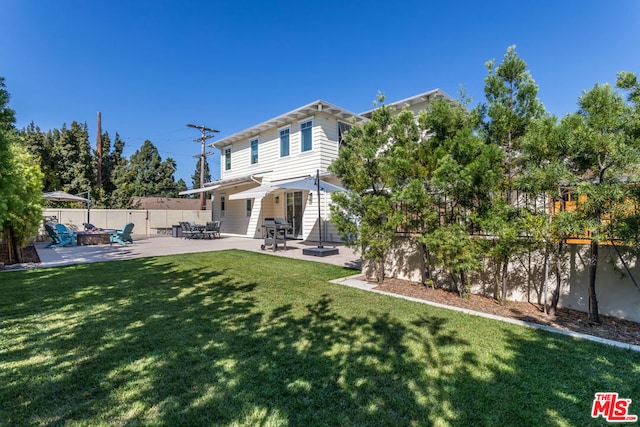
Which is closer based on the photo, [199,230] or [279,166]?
[279,166]

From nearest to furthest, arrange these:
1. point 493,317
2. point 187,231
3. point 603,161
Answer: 1. point 603,161
2. point 493,317
3. point 187,231

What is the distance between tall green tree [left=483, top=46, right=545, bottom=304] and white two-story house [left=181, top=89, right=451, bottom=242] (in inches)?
281

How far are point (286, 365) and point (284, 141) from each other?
1411cm

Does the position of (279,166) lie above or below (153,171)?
below

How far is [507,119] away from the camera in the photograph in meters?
4.86

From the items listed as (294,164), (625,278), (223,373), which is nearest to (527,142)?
(625,278)

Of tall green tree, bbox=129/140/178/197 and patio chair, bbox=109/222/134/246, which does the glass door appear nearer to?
patio chair, bbox=109/222/134/246

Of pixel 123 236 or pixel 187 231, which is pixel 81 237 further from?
pixel 187 231

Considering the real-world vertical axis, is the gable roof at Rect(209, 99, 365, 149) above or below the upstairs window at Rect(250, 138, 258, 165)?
above

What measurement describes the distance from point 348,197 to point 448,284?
260 centimetres

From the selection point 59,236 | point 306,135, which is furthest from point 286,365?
point 59,236

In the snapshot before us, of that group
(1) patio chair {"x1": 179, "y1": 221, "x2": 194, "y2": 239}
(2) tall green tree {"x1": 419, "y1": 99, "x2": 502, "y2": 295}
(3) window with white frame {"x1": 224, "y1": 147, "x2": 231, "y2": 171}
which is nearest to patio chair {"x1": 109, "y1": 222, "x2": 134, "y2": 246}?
(1) patio chair {"x1": 179, "y1": 221, "x2": 194, "y2": 239}

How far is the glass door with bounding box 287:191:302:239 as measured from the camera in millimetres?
15852
